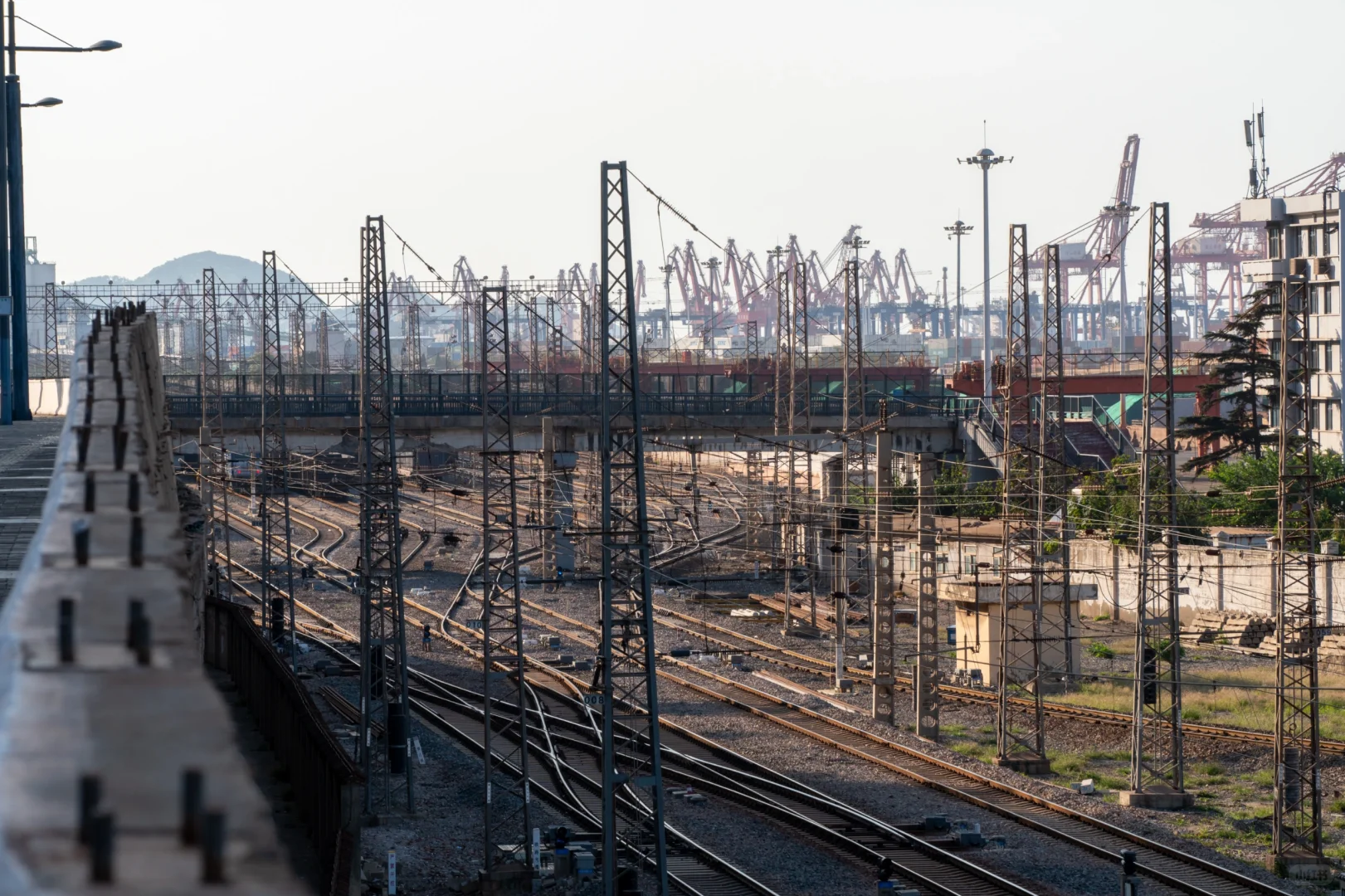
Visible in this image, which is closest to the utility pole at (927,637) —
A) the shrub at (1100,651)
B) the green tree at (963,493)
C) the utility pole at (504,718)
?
the utility pole at (504,718)

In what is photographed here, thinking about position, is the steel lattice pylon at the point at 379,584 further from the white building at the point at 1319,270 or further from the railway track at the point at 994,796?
the white building at the point at 1319,270

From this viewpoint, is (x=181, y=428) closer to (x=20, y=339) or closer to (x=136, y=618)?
(x=20, y=339)

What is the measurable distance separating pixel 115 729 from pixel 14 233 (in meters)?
19.3

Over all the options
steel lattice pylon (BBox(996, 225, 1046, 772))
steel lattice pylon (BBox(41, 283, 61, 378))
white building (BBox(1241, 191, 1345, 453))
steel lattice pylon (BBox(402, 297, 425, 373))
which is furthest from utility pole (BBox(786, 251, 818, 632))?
steel lattice pylon (BBox(402, 297, 425, 373))

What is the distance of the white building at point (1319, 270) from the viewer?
3409 cm

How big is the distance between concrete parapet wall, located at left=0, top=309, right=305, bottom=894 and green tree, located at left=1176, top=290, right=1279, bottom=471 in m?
34.2

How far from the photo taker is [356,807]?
902cm

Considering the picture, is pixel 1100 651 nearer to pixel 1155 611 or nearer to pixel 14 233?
pixel 1155 611

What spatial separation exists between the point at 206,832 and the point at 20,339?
19.8 m

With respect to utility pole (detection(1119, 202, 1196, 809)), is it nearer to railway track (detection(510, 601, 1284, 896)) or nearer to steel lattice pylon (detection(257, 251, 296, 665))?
railway track (detection(510, 601, 1284, 896))

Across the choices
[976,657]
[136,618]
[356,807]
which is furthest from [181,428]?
[136,618]

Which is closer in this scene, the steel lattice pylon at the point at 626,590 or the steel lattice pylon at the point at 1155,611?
the steel lattice pylon at the point at 626,590

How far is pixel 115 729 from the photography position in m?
1.40

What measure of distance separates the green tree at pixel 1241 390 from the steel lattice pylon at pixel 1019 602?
43.0ft
